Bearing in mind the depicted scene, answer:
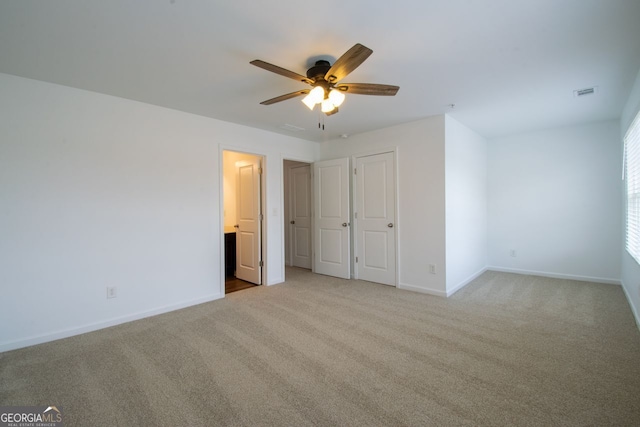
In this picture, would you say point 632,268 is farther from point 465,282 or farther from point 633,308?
point 465,282

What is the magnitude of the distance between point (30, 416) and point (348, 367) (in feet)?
6.77

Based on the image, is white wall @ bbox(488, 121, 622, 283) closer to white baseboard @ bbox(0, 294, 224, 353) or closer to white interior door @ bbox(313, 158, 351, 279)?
white interior door @ bbox(313, 158, 351, 279)

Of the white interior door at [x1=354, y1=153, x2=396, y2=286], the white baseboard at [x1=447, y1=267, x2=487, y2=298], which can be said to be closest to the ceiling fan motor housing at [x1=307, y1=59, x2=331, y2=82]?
the white interior door at [x1=354, y1=153, x2=396, y2=286]

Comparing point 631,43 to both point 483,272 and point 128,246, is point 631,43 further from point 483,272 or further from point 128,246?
point 128,246

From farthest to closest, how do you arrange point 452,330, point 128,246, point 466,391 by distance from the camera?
point 128,246 → point 452,330 → point 466,391

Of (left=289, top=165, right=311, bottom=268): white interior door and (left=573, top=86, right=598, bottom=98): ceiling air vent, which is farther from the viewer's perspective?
(left=289, top=165, right=311, bottom=268): white interior door

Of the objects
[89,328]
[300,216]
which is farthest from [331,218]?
[89,328]

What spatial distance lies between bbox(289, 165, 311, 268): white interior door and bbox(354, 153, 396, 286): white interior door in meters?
1.36

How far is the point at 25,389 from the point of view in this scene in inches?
77.2

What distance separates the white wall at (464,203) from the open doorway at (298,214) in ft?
8.57

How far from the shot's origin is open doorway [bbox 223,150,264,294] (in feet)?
15.1

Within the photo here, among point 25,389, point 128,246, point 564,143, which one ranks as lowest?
point 25,389

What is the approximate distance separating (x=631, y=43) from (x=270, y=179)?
4106 mm

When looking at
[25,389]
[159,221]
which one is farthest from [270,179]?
[25,389]
